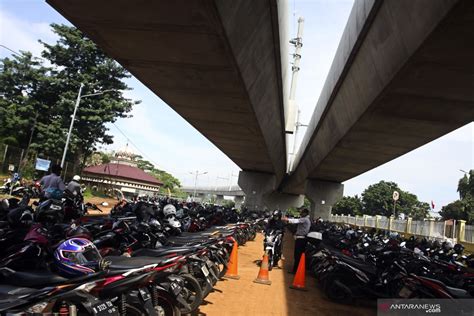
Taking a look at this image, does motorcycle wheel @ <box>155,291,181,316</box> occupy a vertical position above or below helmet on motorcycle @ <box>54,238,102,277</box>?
below

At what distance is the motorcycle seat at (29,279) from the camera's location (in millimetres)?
3338

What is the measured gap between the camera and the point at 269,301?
715 cm

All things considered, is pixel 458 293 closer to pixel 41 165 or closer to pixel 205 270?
pixel 205 270

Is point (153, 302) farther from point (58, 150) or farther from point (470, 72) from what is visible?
point (58, 150)

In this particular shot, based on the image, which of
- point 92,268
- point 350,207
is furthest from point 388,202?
point 92,268

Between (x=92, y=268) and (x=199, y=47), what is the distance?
537 centimetres

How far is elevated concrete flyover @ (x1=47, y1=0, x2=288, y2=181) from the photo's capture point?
6.92 m

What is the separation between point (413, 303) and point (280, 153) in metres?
19.2

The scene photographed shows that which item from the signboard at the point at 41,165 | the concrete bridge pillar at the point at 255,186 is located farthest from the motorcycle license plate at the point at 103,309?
the concrete bridge pillar at the point at 255,186

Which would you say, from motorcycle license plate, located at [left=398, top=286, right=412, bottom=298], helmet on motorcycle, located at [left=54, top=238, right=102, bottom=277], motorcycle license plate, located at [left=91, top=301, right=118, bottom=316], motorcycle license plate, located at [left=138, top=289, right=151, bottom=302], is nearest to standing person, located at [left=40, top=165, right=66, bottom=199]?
helmet on motorcycle, located at [left=54, top=238, right=102, bottom=277]

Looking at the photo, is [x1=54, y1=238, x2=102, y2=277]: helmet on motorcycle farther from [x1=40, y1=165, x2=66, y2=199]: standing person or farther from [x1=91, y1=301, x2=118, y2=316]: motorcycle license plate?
[x1=40, y1=165, x2=66, y2=199]: standing person

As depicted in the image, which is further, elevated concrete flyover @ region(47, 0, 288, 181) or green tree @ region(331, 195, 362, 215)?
green tree @ region(331, 195, 362, 215)

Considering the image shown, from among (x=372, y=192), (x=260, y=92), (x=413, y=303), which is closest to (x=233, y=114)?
(x=260, y=92)

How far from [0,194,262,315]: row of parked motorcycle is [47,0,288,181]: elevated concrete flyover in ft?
→ 11.0
